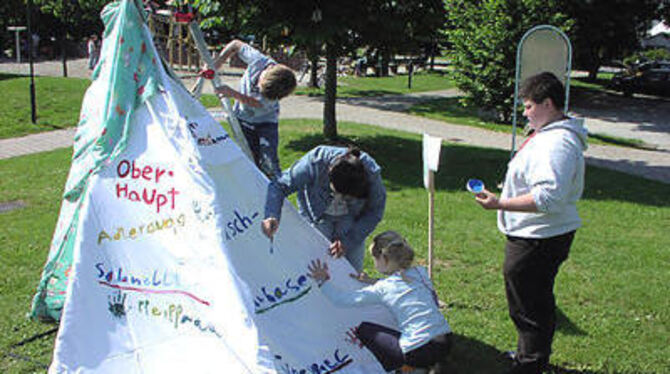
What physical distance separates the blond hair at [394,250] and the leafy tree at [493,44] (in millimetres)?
14006

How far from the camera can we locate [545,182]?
372 cm

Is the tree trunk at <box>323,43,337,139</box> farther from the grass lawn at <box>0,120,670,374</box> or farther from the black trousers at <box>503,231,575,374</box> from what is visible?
the black trousers at <box>503,231,575,374</box>

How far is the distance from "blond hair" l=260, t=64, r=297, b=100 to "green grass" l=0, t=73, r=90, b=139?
11982 millimetres

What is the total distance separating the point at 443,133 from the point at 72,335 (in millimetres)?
13678

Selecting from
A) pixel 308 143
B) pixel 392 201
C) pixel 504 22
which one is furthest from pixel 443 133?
pixel 392 201

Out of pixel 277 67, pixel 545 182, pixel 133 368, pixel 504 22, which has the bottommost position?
pixel 133 368

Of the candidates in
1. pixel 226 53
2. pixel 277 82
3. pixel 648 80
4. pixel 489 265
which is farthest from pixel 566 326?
pixel 648 80

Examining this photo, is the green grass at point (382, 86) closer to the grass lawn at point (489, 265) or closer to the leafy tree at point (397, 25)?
the leafy tree at point (397, 25)

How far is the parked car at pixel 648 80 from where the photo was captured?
28.5 m

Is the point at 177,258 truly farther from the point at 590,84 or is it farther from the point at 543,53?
the point at 590,84

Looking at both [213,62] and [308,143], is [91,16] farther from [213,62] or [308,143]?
[213,62]

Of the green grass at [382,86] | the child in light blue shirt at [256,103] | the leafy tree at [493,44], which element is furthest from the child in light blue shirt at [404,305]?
the green grass at [382,86]

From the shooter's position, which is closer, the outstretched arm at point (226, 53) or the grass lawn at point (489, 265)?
the grass lawn at point (489, 265)

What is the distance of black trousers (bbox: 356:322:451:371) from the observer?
3961mm
